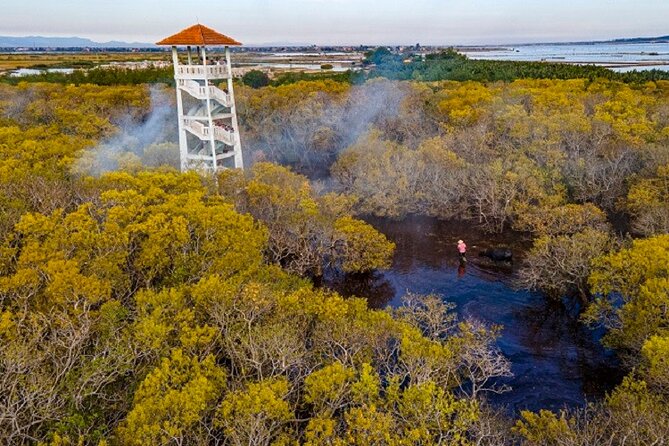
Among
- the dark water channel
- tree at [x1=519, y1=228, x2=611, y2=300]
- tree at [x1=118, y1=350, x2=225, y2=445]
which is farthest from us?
tree at [x1=519, y1=228, x2=611, y2=300]

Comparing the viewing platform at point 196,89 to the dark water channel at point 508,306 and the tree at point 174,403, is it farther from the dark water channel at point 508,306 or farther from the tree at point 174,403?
the tree at point 174,403

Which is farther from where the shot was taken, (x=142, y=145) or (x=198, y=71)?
(x=142, y=145)

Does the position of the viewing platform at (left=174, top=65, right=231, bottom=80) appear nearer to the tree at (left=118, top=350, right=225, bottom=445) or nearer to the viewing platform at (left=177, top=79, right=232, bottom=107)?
the viewing platform at (left=177, top=79, right=232, bottom=107)

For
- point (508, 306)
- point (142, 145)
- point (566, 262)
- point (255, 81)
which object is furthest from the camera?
point (255, 81)

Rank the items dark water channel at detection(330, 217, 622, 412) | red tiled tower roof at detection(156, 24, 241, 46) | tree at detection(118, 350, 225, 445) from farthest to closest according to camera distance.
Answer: red tiled tower roof at detection(156, 24, 241, 46), dark water channel at detection(330, 217, 622, 412), tree at detection(118, 350, 225, 445)

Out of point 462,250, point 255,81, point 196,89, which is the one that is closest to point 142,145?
point 196,89

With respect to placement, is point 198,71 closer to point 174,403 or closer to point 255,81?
point 174,403

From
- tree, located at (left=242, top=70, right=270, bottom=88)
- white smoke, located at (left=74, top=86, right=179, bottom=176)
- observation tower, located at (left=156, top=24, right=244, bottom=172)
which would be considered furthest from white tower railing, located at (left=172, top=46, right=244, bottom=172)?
tree, located at (left=242, top=70, right=270, bottom=88)

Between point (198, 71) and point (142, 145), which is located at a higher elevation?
point (198, 71)
